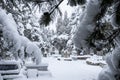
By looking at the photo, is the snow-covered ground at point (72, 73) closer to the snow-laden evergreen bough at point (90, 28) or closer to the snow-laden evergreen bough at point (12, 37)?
the snow-laden evergreen bough at point (12, 37)

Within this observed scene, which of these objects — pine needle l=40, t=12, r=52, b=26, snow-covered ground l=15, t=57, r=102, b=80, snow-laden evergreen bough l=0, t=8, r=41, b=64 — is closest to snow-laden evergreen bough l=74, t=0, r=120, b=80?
pine needle l=40, t=12, r=52, b=26

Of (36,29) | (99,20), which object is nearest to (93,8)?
(99,20)

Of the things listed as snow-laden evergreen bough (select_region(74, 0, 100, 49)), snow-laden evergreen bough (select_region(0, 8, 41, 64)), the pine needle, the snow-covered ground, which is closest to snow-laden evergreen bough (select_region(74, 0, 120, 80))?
snow-laden evergreen bough (select_region(74, 0, 100, 49))

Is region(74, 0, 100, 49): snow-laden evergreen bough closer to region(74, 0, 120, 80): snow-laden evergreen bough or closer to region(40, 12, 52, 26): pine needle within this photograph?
region(74, 0, 120, 80): snow-laden evergreen bough

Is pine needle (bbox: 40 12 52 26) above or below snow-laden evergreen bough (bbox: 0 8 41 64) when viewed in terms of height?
above

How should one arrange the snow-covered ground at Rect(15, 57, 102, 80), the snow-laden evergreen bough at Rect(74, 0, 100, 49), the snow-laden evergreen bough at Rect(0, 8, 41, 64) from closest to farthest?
1. the snow-laden evergreen bough at Rect(74, 0, 100, 49)
2. the snow-laden evergreen bough at Rect(0, 8, 41, 64)
3. the snow-covered ground at Rect(15, 57, 102, 80)

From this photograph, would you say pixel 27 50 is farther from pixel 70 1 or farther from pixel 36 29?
pixel 36 29

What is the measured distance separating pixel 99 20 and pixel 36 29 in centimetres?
2055

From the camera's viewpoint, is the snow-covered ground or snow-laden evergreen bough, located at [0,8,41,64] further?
the snow-covered ground

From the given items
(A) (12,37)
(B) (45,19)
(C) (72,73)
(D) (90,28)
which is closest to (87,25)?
(D) (90,28)

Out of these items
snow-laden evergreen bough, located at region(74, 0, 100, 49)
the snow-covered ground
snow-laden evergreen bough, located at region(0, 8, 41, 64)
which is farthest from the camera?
the snow-covered ground

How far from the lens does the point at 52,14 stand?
2594mm

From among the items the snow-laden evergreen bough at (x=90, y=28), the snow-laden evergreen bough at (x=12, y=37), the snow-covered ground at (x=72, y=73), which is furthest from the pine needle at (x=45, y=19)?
the snow-covered ground at (x=72, y=73)

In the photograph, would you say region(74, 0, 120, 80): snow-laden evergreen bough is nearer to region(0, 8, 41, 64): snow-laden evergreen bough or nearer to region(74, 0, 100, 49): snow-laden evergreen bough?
region(74, 0, 100, 49): snow-laden evergreen bough
